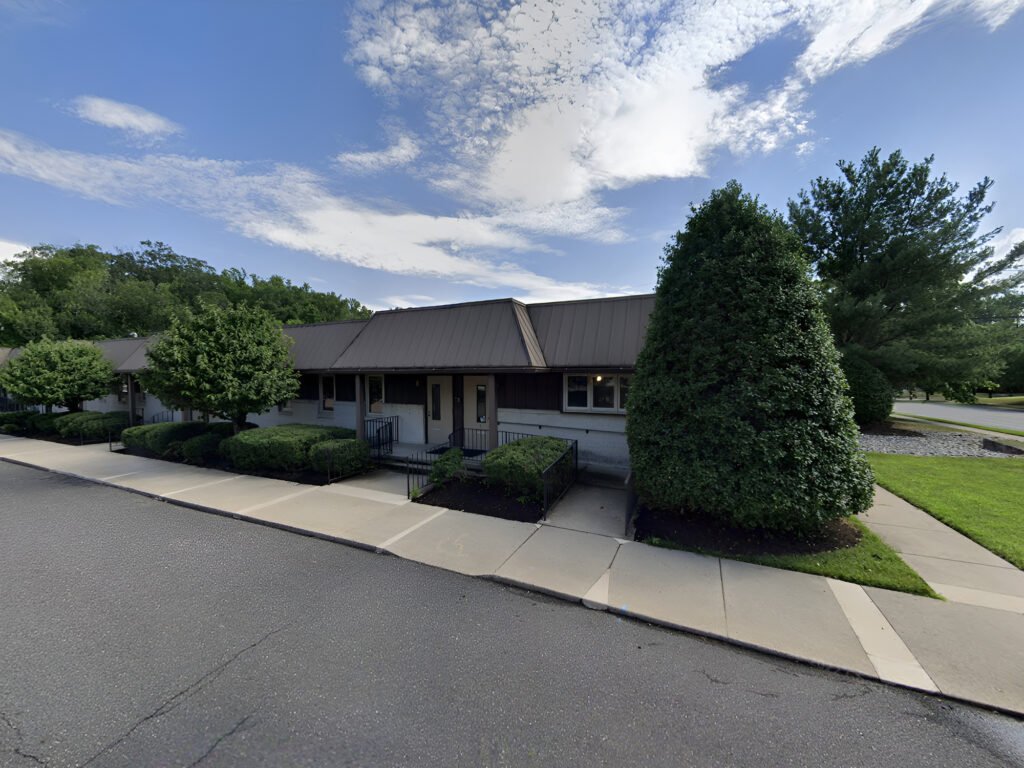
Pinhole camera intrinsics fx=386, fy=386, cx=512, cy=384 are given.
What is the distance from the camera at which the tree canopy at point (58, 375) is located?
14.9 meters

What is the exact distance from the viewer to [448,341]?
9719 mm

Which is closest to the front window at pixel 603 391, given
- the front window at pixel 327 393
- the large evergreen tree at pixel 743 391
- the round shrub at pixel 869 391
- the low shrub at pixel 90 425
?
the large evergreen tree at pixel 743 391

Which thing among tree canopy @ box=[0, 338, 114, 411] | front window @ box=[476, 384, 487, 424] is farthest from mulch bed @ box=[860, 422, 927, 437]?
tree canopy @ box=[0, 338, 114, 411]

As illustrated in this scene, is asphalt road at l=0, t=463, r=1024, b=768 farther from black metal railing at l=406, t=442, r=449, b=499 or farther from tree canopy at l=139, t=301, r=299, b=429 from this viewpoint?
tree canopy at l=139, t=301, r=299, b=429

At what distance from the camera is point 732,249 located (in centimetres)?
563

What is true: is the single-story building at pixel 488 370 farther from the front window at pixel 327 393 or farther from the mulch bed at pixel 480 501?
the mulch bed at pixel 480 501

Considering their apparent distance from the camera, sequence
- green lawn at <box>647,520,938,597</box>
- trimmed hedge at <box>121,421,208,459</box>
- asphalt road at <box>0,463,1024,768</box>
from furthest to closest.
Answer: trimmed hedge at <box>121,421,208,459</box>
green lawn at <box>647,520,938,597</box>
asphalt road at <box>0,463,1024,768</box>

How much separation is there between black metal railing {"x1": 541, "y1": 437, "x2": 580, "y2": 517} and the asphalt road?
240cm

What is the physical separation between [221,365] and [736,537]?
11.6m

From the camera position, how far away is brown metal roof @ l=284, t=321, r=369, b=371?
11.9 metres

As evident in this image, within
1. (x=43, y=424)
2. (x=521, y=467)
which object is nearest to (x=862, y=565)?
(x=521, y=467)

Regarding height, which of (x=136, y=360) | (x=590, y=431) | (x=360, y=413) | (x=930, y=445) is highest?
(x=136, y=360)

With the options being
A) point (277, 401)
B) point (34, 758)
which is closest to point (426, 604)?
point (34, 758)

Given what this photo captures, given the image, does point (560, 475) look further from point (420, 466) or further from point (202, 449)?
point (202, 449)
